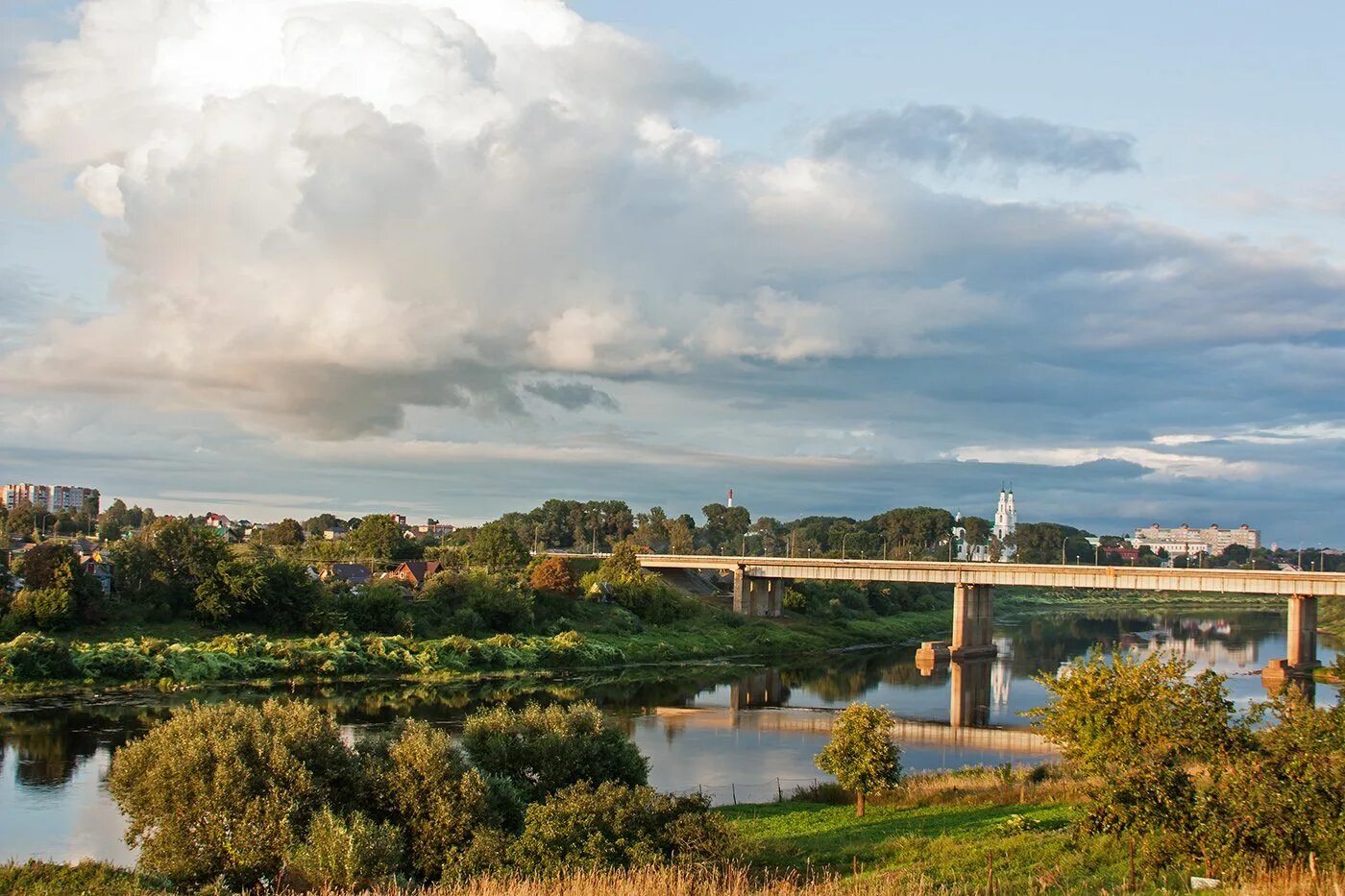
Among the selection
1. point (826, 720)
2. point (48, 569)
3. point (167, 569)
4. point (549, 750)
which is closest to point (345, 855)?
point (549, 750)

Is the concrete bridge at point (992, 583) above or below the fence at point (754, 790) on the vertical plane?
above

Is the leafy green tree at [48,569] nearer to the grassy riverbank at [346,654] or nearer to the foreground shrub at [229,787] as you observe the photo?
the grassy riverbank at [346,654]

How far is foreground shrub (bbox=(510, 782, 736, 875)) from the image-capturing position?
23.2m

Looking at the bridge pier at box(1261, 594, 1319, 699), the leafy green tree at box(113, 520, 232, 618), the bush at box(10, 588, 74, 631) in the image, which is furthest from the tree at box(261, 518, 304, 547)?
the bridge pier at box(1261, 594, 1319, 699)

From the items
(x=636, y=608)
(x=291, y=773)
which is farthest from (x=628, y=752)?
(x=636, y=608)

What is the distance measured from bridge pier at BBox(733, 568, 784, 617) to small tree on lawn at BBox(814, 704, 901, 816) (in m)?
86.8

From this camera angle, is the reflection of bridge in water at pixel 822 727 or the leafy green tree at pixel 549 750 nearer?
the leafy green tree at pixel 549 750

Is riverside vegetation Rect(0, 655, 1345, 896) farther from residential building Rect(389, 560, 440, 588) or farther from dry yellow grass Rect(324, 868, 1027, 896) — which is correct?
residential building Rect(389, 560, 440, 588)

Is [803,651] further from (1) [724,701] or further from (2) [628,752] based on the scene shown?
(2) [628,752]

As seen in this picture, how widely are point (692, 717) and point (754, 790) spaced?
21450mm

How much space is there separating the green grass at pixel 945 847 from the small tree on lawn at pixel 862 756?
88cm

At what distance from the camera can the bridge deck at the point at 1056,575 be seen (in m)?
102

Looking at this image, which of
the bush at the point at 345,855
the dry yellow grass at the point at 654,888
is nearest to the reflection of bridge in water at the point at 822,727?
the bush at the point at 345,855

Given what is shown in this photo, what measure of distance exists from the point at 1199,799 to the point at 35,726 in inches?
2045
